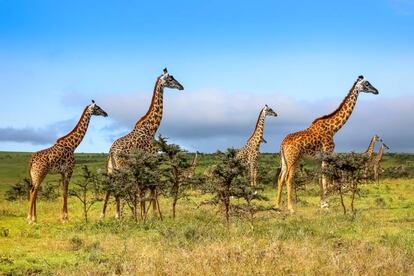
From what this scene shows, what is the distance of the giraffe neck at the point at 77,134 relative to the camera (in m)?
21.3

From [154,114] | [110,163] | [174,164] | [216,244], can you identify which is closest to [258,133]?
[154,114]

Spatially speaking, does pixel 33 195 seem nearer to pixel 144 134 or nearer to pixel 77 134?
pixel 77 134

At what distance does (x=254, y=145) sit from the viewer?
28.9m

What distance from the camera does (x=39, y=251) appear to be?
1293cm

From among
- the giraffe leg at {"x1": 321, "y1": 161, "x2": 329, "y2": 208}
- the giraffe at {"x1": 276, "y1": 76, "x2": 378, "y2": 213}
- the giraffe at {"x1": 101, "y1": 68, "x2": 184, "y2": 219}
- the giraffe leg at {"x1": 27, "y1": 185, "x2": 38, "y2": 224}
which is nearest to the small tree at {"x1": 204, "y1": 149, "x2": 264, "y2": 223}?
the giraffe at {"x1": 101, "y1": 68, "x2": 184, "y2": 219}

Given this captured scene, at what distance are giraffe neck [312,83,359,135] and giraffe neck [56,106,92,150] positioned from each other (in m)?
8.63

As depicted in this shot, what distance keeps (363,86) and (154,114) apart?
8.38 metres

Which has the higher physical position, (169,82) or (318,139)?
(169,82)

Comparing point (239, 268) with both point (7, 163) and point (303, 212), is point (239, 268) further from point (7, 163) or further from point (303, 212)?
point (7, 163)

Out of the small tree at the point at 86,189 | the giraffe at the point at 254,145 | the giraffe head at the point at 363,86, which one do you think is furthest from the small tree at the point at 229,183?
the giraffe at the point at 254,145

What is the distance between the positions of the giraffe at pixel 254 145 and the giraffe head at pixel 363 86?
21.0 feet

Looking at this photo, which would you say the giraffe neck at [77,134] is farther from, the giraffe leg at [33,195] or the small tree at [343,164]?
the small tree at [343,164]

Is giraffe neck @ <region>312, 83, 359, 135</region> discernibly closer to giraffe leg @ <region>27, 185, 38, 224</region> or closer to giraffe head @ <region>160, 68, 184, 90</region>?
giraffe head @ <region>160, 68, 184, 90</region>

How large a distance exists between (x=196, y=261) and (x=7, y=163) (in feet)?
284
